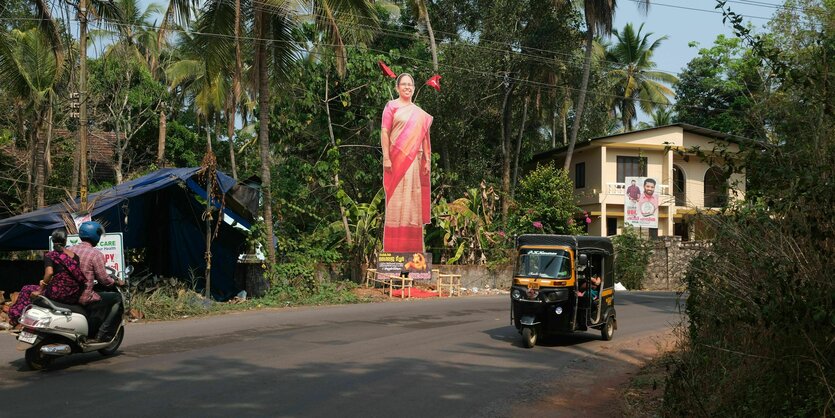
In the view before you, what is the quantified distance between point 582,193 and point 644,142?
15.1ft

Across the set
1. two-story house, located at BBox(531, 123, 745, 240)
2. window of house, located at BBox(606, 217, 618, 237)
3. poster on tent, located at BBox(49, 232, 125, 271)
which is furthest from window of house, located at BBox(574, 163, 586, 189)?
poster on tent, located at BBox(49, 232, 125, 271)

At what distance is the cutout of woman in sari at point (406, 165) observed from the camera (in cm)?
2720

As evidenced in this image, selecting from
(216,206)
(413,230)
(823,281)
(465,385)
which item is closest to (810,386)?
(823,281)

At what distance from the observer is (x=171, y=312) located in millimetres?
17438

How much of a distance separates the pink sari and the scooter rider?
55.9ft

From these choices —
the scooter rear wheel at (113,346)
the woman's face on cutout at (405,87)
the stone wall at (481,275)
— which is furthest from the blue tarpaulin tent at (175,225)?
the stone wall at (481,275)

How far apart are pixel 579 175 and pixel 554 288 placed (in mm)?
30642

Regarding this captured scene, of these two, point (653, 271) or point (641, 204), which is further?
point (653, 271)

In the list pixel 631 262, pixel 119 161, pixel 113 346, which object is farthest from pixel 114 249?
pixel 631 262

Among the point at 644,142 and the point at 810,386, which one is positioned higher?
the point at 644,142

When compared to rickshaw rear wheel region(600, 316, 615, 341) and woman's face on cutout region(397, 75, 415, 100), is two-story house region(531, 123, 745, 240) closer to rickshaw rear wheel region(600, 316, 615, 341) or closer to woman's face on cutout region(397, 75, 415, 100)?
woman's face on cutout region(397, 75, 415, 100)

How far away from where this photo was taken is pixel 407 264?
87.4 feet

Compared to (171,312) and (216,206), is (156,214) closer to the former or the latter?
(216,206)

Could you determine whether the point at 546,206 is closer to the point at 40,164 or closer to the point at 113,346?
the point at 40,164
